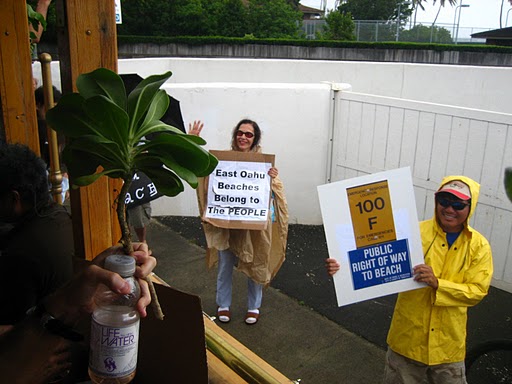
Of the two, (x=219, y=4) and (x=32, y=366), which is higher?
(x=219, y=4)

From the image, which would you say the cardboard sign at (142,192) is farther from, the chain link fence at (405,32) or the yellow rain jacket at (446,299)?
the chain link fence at (405,32)

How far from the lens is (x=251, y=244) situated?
4383 millimetres

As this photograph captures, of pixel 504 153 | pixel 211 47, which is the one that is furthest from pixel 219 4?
pixel 504 153

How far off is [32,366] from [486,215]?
16.1ft

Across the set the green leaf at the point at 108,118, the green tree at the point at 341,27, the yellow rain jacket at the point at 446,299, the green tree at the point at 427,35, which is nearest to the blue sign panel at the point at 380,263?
the yellow rain jacket at the point at 446,299

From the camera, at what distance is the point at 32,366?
4.61ft

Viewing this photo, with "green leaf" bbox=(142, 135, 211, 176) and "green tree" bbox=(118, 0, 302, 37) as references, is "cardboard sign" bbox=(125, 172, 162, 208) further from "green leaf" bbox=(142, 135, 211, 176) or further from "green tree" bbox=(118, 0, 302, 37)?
"green tree" bbox=(118, 0, 302, 37)

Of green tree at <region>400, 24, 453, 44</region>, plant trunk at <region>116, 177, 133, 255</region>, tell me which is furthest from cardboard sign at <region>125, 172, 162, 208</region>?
green tree at <region>400, 24, 453, 44</region>

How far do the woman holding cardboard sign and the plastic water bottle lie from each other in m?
3.04

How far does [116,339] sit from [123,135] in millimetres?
510

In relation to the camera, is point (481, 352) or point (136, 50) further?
point (136, 50)

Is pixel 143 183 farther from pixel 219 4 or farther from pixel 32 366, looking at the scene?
pixel 219 4

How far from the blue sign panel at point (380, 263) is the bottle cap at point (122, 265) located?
1862mm

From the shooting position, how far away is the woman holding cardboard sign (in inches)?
171
